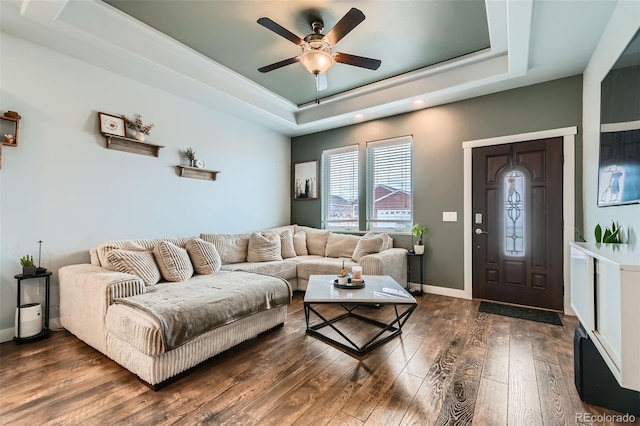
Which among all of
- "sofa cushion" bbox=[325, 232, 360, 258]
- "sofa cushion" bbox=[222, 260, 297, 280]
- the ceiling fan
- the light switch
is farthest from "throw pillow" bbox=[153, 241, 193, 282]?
the light switch

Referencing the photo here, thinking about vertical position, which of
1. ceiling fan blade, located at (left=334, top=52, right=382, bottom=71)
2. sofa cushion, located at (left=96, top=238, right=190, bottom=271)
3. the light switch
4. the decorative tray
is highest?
ceiling fan blade, located at (left=334, top=52, right=382, bottom=71)

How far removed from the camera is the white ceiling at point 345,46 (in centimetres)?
238

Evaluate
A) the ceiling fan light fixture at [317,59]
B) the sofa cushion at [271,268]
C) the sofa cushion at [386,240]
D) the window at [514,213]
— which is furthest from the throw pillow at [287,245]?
the window at [514,213]

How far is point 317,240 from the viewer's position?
4859 millimetres

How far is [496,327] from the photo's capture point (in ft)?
9.49

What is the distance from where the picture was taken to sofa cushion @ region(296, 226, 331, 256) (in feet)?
15.7

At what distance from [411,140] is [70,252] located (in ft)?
14.7

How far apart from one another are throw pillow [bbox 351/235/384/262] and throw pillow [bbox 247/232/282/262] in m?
1.14

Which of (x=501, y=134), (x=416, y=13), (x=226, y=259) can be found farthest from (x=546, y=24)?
(x=226, y=259)

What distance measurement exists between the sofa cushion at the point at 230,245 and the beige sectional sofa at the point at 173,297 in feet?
0.05

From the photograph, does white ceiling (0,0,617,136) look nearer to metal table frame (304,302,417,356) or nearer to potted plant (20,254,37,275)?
potted plant (20,254,37,275)

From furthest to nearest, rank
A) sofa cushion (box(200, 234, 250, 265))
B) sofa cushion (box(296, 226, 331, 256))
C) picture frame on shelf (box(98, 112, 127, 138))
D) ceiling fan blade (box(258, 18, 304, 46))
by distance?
sofa cushion (box(296, 226, 331, 256)), sofa cushion (box(200, 234, 250, 265)), picture frame on shelf (box(98, 112, 127, 138)), ceiling fan blade (box(258, 18, 304, 46))

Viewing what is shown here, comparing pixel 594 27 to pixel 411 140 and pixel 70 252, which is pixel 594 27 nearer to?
pixel 411 140

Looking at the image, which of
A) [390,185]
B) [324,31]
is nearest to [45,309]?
[324,31]
